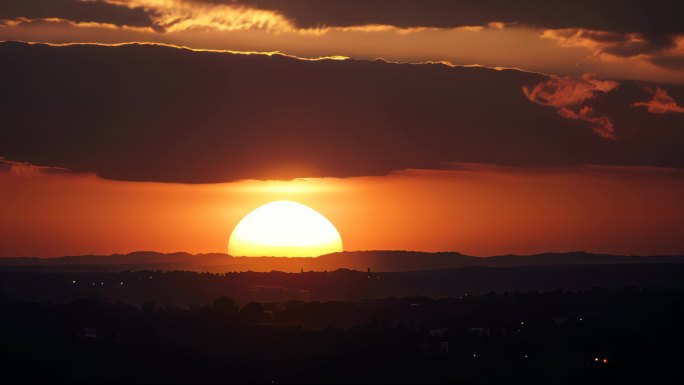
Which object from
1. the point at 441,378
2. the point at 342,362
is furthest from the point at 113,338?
the point at 441,378

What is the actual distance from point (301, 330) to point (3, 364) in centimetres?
3584

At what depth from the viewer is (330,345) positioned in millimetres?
129000

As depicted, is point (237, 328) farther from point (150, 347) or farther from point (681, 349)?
point (681, 349)

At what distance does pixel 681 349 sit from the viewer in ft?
402

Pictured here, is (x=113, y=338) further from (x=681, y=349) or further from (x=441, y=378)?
(x=681, y=349)

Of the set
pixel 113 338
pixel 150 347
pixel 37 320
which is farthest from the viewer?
pixel 37 320

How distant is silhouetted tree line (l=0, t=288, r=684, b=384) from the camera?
112 metres

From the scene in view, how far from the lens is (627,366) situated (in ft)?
376

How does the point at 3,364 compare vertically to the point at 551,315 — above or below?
below

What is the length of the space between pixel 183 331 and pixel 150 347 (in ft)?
44.3

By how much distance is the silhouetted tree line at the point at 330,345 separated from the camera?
11231 cm

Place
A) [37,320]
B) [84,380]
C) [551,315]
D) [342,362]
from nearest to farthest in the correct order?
[84,380], [342,362], [37,320], [551,315]

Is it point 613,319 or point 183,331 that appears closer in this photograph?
point 183,331

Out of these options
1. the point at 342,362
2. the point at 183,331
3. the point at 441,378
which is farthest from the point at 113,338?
the point at 441,378
